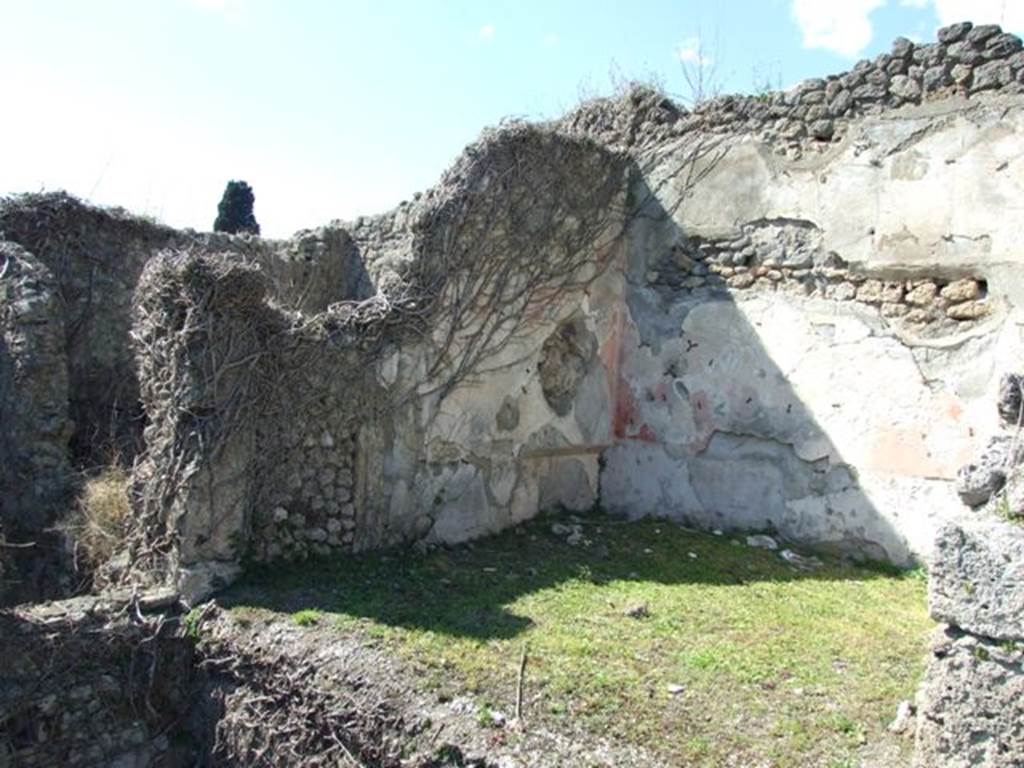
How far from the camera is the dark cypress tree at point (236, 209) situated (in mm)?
18859

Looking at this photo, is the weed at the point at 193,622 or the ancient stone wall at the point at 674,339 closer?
the weed at the point at 193,622

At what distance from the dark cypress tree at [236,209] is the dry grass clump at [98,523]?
1460 cm

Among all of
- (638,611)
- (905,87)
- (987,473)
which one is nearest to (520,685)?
(638,611)

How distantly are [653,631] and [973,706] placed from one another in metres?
1.78

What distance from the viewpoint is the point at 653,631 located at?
4.36 m

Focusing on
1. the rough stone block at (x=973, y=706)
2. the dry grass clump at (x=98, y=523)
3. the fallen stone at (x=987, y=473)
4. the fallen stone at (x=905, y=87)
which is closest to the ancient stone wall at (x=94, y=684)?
the dry grass clump at (x=98, y=523)

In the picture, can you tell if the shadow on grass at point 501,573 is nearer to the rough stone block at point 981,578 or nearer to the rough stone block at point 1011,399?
the rough stone block at point 981,578

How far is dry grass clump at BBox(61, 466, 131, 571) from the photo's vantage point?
489cm

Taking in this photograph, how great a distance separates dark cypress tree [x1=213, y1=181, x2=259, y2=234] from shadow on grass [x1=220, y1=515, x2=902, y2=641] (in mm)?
14540

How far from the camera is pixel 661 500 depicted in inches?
267

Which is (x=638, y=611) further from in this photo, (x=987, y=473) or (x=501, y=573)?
(x=987, y=473)

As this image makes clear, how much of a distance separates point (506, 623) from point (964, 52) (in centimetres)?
466

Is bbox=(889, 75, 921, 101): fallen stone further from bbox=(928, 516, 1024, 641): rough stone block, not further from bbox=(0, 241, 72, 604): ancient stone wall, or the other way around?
bbox=(0, 241, 72, 604): ancient stone wall

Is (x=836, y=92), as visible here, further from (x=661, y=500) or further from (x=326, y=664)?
(x=326, y=664)
